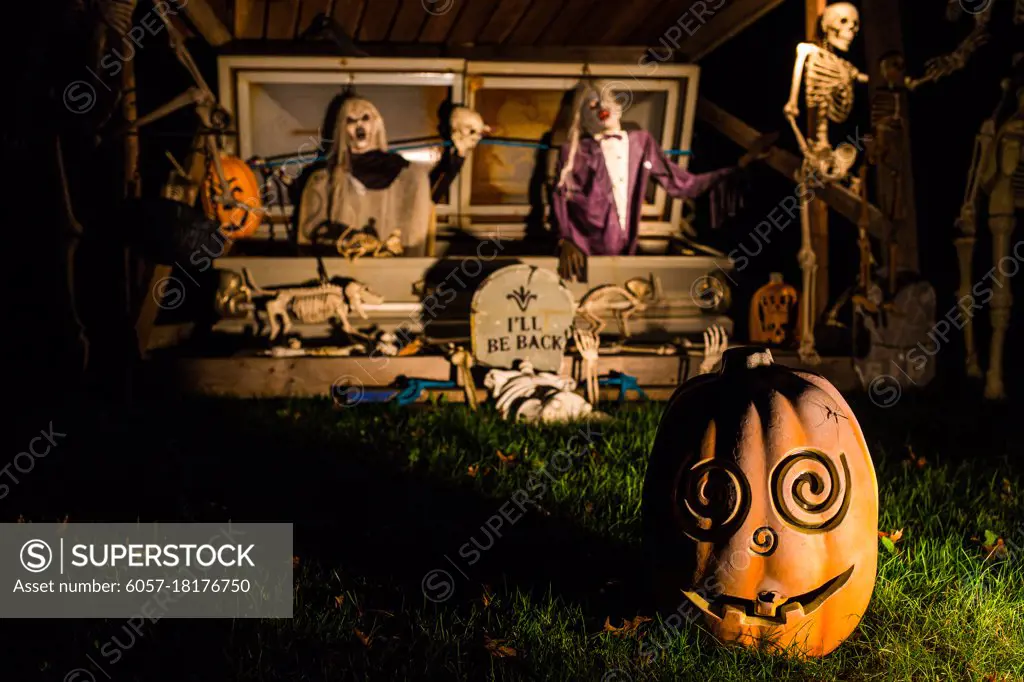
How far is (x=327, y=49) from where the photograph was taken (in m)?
7.96

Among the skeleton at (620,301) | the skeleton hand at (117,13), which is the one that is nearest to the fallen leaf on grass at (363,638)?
the skeleton at (620,301)

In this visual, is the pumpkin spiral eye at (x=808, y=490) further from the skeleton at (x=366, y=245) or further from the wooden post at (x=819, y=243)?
the skeleton at (x=366, y=245)

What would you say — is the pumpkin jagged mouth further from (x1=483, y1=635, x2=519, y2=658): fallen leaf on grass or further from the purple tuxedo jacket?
the purple tuxedo jacket

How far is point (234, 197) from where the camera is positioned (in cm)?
697

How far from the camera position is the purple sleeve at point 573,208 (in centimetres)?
747

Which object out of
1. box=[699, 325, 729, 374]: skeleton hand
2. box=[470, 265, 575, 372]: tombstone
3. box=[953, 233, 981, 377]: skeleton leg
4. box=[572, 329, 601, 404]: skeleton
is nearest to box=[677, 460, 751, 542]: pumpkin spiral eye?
box=[572, 329, 601, 404]: skeleton

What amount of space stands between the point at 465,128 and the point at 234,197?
1.87m

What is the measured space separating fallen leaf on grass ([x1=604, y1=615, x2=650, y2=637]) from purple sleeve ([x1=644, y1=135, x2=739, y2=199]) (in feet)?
17.8

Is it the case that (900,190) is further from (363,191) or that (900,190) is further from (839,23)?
(363,191)

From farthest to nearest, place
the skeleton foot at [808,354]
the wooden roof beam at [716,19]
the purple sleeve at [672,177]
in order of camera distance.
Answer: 1. the purple sleeve at [672,177]
2. the wooden roof beam at [716,19]
3. the skeleton foot at [808,354]

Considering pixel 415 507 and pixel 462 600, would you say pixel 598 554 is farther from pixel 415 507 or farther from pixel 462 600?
pixel 415 507

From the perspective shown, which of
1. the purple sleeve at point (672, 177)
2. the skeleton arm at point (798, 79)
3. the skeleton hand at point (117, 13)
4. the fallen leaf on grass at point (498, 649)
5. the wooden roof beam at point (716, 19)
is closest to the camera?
the fallen leaf on grass at point (498, 649)

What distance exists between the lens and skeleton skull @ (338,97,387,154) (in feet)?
24.8

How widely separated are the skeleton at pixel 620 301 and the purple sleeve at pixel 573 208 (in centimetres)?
59
